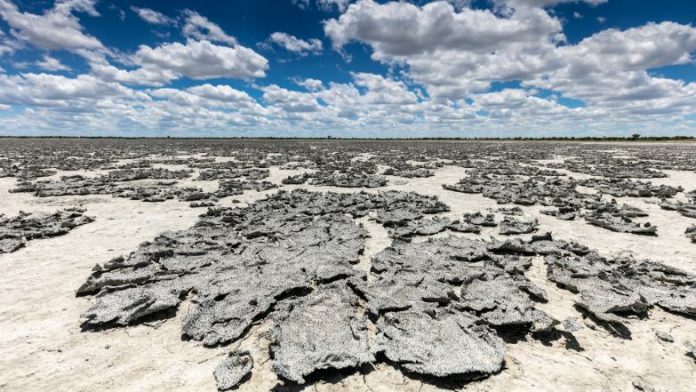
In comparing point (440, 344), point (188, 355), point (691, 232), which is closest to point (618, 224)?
point (691, 232)

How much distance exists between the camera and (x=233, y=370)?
3.52 meters

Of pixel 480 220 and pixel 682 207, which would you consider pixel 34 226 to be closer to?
pixel 480 220

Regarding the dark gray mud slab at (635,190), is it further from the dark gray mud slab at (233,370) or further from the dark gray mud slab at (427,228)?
the dark gray mud slab at (233,370)

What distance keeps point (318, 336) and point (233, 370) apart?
0.97 m

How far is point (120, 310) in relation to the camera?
4559 millimetres

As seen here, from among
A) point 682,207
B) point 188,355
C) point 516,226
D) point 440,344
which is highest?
point 682,207

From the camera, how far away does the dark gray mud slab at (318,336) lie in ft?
11.5

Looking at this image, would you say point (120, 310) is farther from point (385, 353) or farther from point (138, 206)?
point (138, 206)

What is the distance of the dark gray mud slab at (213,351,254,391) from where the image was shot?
3351 mm

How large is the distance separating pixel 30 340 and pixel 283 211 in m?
6.76

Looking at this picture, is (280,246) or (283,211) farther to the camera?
(283,211)

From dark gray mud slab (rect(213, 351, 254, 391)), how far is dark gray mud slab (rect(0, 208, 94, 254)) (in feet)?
21.8

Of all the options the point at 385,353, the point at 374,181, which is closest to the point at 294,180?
the point at 374,181

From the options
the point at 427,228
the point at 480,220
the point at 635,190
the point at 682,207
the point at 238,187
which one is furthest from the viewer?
the point at 238,187
